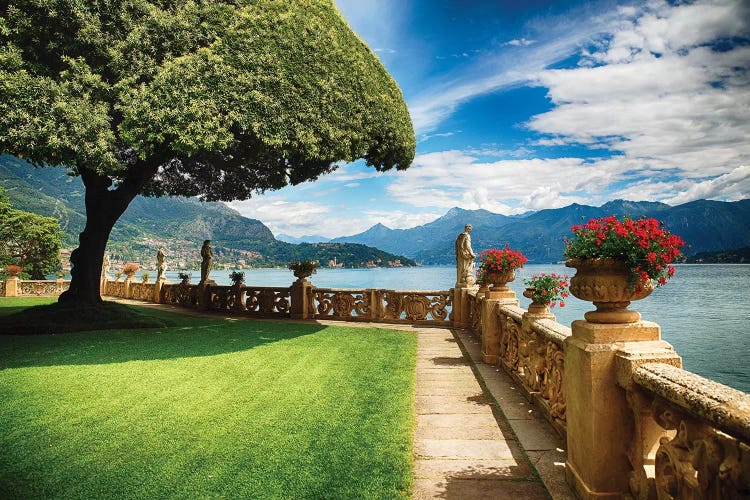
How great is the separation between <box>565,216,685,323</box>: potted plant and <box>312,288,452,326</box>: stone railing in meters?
9.74

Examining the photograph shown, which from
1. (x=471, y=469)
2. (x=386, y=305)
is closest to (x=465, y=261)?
(x=386, y=305)

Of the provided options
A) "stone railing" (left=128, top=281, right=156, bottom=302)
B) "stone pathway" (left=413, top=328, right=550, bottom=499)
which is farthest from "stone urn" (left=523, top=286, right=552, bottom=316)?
"stone railing" (left=128, top=281, right=156, bottom=302)

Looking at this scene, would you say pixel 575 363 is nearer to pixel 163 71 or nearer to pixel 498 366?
pixel 498 366

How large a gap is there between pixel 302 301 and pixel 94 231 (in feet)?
22.9

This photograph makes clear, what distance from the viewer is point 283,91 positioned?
32.3ft

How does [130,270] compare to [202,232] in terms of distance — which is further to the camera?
[202,232]

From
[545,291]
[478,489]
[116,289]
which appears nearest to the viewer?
[478,489]

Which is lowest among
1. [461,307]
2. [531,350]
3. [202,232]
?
[461,307]

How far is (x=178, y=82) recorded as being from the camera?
885 centimetres

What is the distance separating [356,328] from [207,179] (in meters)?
9.10

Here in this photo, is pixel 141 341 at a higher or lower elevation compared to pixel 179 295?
lower

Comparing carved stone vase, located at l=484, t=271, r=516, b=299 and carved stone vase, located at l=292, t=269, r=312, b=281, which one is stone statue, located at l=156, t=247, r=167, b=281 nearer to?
carved stone vase, located at l=292, t=269, r=312, b=281

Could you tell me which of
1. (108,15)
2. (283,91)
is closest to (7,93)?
(108,15)

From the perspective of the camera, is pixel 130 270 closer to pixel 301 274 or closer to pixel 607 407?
pixel 301 274
